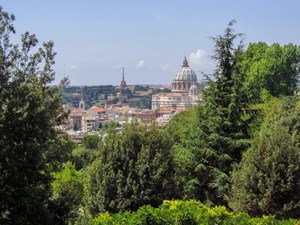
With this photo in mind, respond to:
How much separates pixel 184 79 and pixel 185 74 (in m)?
2.49

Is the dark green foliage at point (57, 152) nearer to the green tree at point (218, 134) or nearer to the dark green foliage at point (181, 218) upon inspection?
the dark green foliage at point (181, 218)

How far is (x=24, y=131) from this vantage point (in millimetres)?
7051

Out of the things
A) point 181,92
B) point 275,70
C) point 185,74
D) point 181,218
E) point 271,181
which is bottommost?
point 181,218

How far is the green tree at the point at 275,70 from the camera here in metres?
34.8

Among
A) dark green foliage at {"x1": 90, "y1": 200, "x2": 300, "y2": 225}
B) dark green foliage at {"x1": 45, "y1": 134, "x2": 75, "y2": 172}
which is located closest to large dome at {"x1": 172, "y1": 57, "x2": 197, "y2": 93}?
dark green foliage at {"x1": 90, "y1": 200, "x2": 300, "y2": 225}

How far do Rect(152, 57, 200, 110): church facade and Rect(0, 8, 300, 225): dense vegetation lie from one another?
160 meters

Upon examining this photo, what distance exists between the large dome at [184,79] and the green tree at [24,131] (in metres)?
181

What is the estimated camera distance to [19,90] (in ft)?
22.8

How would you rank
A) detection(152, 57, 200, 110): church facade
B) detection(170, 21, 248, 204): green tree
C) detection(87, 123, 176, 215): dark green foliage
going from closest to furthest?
1. detection(87, 123, 176, 215): dark green foliage
2. detection(170, 21, 248, 204): green tree
3. detection(152, 57, 200, 110): church facade

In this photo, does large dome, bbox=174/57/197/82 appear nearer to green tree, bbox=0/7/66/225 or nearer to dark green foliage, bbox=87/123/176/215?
dark green foliage, bbox=87/123/176/215

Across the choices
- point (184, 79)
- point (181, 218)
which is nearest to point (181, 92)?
point (184, 79)

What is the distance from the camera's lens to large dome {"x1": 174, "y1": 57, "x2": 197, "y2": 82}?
18938cm

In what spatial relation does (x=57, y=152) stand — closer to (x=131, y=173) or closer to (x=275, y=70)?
(x=131, y=173)

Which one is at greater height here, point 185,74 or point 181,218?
point 185,74
